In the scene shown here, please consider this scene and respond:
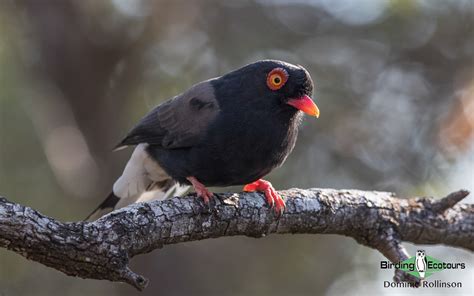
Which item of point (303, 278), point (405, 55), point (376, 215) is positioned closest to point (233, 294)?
point (303, 278)

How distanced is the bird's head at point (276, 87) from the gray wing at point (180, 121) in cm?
25

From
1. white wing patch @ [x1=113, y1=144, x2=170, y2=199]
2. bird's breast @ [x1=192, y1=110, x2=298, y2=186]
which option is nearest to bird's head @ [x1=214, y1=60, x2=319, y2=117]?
bird's breast @ [x1=192, y1=110, x2=298, y2=186]

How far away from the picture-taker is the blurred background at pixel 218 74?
6.98m

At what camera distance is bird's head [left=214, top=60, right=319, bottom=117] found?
5.04 meters

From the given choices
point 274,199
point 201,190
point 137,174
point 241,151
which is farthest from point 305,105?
point 137,174

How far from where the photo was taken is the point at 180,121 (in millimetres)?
5406

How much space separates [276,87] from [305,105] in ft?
0.94

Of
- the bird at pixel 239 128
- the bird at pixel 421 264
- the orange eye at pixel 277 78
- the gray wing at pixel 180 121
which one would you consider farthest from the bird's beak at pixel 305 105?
the bird at pixel 421 264

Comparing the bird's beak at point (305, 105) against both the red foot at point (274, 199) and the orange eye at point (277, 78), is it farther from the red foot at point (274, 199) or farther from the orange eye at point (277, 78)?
the red foot at point (274, 199)

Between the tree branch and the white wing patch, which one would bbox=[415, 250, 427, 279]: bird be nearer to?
the tree branch

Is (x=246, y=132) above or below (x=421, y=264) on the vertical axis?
above

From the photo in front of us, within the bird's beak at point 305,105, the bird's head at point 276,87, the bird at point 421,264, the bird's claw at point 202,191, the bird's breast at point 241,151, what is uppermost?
the bird's head at point 276,87

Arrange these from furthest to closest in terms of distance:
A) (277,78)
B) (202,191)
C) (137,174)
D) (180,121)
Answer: (137,174) < (180,121) < (277,78) < (202,191)

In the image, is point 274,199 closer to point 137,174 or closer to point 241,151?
point 241,151
